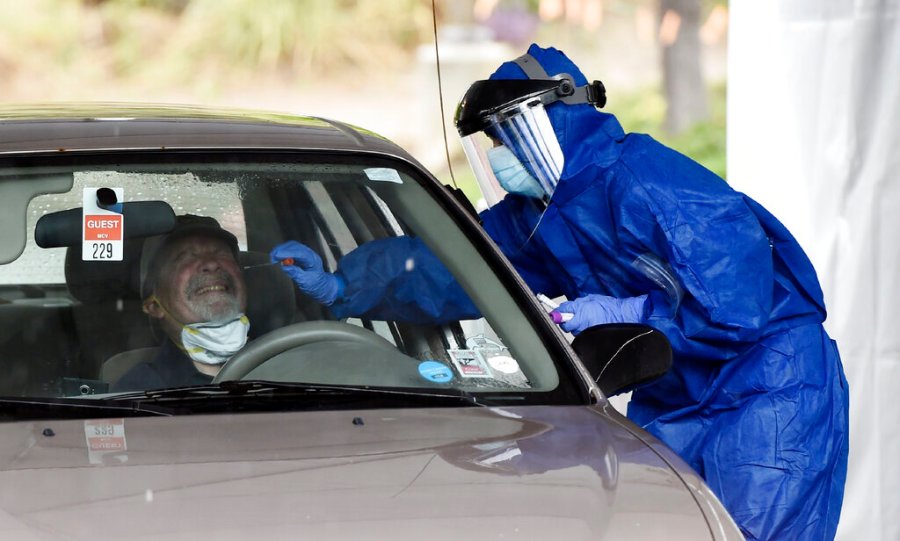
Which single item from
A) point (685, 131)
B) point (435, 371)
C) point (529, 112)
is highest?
point (529, 112)

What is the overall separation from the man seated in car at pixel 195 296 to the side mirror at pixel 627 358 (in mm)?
755

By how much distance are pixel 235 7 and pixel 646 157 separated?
1384 cm

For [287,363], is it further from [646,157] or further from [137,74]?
[137,74]

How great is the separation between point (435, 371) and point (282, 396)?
349mm

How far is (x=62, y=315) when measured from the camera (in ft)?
9.29

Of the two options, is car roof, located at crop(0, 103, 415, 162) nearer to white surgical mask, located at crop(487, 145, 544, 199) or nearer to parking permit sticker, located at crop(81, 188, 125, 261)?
parking permit sticker, located at crop(81, 188, 125, 261)

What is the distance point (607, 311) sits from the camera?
349 cm

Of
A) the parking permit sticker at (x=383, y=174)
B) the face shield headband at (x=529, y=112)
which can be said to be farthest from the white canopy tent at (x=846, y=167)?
the parking permit sticker at (x=383, y=174)

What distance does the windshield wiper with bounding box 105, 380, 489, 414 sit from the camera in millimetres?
2525

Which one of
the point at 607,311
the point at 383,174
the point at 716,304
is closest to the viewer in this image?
the point at 383,174

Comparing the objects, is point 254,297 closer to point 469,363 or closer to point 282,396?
point 282,396

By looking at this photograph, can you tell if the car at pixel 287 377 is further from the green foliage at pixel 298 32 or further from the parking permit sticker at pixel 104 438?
the green foliage at pixel 298 32

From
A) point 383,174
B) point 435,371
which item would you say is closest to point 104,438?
point 435,371

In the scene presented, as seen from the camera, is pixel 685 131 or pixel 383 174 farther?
pixel 685 131
